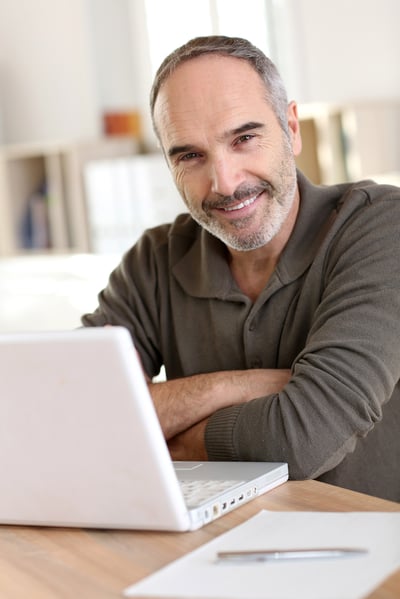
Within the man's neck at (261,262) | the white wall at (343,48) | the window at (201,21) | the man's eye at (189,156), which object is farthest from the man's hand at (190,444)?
the window at (201,21)

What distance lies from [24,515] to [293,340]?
2.29 ft

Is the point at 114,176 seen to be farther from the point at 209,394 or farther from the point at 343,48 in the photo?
the point at 209,394

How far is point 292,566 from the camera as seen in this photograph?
1.00m

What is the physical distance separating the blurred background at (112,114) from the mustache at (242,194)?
2.40 meters

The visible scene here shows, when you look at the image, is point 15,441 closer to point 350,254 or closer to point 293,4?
point 350,254

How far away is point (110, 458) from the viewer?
45.5 inches

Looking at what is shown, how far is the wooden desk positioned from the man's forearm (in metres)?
0.33

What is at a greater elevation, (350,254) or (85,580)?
(350,254)

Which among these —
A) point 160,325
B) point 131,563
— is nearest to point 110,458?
point 131,563

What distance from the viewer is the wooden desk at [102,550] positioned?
1.07 metres

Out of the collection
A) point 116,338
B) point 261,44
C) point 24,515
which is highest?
point 261,44

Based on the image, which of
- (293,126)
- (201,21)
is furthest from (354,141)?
(293,126)

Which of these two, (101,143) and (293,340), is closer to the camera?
(293,340)

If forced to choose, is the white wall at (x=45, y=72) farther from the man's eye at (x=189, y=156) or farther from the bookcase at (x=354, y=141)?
the man's eye at (x=189, y=156)
